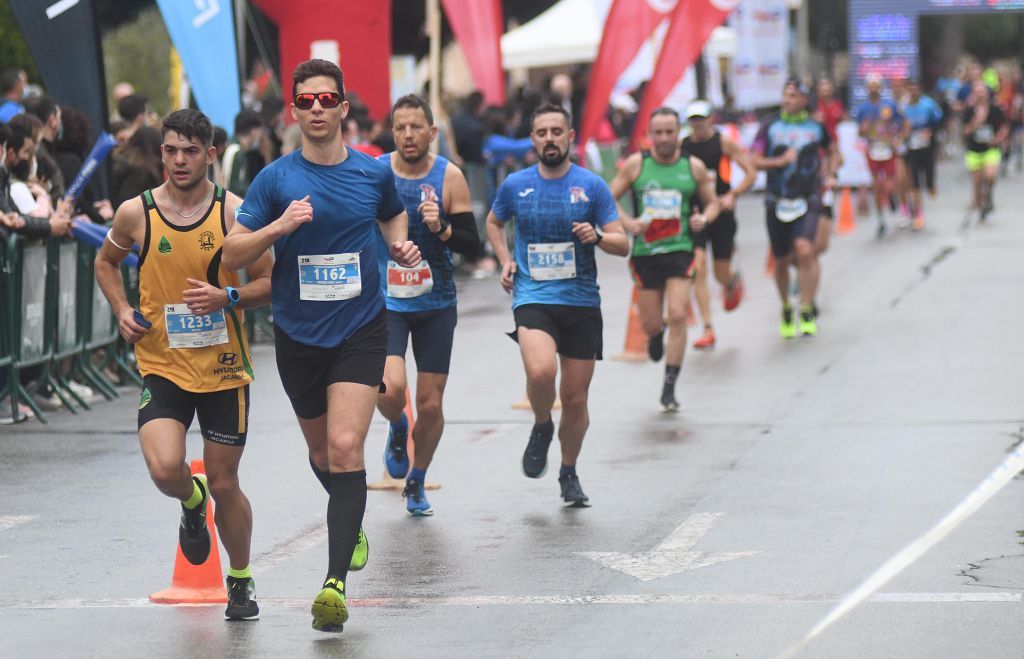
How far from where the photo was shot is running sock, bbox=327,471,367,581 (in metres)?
6.51

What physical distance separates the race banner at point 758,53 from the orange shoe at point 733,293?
16561 mm

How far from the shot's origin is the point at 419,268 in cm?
888

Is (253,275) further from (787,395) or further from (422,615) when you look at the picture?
(787,395)

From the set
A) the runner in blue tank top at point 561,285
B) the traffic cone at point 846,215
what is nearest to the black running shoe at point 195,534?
the runner in blue tank top at point 561,285

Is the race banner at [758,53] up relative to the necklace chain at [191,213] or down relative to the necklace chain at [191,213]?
down

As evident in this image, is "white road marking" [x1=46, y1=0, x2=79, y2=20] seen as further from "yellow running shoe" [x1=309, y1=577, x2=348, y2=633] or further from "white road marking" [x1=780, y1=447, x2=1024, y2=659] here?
"yellow running shoe" [x1=309, y1=577, x2=348, y2=633]

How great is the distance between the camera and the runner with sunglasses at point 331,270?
6648 mm

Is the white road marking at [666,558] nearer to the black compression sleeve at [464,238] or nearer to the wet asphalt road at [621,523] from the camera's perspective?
the wet asphalt road at [621,523]

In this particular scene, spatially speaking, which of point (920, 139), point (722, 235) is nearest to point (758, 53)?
point (920, 139)

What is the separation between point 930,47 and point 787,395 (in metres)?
→ 70.5

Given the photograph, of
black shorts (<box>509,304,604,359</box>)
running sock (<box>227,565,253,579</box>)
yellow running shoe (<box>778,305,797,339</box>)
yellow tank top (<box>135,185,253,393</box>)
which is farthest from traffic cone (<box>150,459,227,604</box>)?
yellow running shoe (<box>778,305,797,339</box>)

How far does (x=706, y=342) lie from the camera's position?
15352 mm

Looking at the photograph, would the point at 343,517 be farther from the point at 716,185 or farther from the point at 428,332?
the point at 716,185

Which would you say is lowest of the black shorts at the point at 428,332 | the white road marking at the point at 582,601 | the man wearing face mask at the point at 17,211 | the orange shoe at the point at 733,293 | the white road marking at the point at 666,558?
the orange shoe at the point at 733,293
